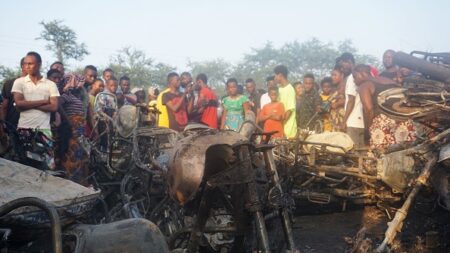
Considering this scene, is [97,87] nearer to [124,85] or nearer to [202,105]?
[124,85]

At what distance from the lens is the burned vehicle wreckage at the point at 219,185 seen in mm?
2145

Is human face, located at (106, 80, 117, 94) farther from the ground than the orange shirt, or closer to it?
farther from the ground

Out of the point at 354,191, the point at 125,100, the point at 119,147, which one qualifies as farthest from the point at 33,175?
the point at 125,100

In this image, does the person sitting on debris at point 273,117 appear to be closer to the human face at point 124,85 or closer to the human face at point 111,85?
the human face at point 111,85

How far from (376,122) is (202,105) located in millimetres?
3640

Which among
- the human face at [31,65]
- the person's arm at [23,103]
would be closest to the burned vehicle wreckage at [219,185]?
the person's arm at [23,103]

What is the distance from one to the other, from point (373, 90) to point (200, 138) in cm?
429

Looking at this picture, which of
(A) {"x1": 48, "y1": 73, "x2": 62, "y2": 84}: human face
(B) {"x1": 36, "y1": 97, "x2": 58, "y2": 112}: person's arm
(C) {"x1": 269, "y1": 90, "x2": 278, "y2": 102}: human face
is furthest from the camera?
(C) {"x1": 269, "y1": 90, "x2": 278, "y2": 102}: human face

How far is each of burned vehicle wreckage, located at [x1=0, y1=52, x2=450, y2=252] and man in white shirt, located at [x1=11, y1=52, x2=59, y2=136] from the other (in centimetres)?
96

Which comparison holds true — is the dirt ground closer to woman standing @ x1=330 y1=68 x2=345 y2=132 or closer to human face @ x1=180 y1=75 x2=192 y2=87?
woman standing @ x1=330 y1=68 x2=345 y2=132

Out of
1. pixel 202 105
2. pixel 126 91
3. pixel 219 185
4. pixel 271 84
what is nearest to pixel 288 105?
pixel 271 84

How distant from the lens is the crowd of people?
5.57 metres

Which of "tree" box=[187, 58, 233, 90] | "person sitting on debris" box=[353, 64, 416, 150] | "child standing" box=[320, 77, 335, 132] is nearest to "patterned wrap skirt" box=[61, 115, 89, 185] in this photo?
"person sitting on debris" box=[353, 64, 416, 150]

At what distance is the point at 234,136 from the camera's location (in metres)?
3.19
